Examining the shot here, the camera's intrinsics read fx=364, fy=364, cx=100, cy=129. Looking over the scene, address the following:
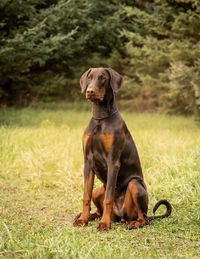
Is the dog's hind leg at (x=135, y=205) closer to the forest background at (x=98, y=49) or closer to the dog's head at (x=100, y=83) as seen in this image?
the dog's head at (x=100, y=83)

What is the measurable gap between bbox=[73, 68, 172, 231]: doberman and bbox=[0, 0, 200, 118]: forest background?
5.91m

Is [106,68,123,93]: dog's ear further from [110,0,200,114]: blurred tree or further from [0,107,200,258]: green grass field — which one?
[110,0,200,114]: blurred tree

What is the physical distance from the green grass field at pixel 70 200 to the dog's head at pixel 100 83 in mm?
1248

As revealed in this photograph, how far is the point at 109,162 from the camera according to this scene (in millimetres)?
3455

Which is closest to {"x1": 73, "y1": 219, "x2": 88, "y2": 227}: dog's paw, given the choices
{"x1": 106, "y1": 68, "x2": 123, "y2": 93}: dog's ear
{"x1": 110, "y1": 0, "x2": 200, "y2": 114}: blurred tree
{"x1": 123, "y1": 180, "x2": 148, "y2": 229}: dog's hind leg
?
{"x1": 123, "y1": 180, "x2": 148, "y2": 229}: dog's hind leg

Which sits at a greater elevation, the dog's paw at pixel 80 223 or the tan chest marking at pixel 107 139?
the tan chest marking at pixel 107 139

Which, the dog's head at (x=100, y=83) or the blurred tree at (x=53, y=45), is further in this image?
the blurred tree at (x=53, y=45)

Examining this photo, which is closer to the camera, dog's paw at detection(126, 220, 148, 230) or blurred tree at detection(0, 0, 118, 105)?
dog's paw at detection(126, 220, 148, 230)

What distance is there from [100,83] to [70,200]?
2.03 meters

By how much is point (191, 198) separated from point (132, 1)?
13496 mm

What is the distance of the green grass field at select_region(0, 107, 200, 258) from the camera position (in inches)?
111

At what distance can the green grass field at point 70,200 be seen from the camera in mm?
2832

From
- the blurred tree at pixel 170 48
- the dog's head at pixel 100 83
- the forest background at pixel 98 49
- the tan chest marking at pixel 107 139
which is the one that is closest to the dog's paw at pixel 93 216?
the tan chest marking at pixel 107 139

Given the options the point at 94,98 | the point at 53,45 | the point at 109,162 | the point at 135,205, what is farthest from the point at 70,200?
the point at 53,45
